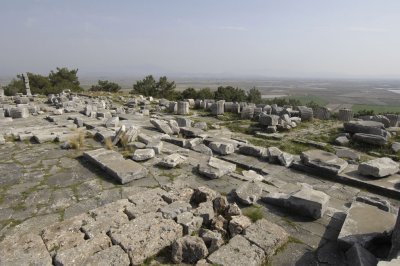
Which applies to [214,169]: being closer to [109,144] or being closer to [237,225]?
[237,225]

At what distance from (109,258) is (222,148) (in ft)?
14.8

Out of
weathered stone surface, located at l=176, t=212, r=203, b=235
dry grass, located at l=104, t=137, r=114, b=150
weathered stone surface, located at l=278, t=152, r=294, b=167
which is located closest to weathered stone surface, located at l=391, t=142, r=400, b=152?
weathered stone surface, located at l=278, t=152, r=294, b=167

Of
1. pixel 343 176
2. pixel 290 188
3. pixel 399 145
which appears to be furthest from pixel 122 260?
pixel 399 145

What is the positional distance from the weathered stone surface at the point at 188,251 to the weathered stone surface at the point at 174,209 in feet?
1.85

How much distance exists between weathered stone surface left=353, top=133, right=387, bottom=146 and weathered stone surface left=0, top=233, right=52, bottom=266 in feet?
29.0

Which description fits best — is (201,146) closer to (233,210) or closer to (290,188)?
(290,188)

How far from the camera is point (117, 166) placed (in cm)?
512

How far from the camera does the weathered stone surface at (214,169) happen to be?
16.6 feet

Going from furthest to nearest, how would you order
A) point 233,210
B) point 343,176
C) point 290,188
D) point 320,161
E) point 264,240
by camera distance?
point 320,161
point 343,176
point 290,188
point 233,210
point 264,240

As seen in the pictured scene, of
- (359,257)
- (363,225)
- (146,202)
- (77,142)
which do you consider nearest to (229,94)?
(77,142)

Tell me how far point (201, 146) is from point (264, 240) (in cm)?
429

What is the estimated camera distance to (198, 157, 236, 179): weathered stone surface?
505cm

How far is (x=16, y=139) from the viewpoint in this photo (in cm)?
754

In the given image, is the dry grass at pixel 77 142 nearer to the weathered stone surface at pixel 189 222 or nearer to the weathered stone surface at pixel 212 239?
the weathered stone surface at pixel 189 222
